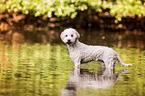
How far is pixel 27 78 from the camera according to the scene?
10320 millimetres

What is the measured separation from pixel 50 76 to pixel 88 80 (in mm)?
1060

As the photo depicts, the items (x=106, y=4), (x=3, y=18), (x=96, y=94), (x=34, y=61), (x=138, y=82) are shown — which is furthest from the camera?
(x=3, y=18)

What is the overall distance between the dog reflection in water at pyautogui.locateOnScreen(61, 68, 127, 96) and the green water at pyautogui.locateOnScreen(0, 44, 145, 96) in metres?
0.07

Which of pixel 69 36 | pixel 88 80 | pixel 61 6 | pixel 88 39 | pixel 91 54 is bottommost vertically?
pixel 88 80

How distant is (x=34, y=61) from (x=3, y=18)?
82.1 ft

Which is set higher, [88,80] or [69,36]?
[69,36]

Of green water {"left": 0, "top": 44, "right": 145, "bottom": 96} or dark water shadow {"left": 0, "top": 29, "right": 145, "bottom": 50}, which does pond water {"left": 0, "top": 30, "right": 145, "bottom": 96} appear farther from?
dark water shadow {"left": 0, "top": 29, "right": 145, "bottom": 50}

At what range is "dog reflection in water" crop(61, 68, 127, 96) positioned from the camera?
9.06m

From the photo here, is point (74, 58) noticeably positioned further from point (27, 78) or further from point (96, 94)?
point (96, 94)

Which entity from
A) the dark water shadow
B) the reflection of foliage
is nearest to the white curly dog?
the dark water shadow

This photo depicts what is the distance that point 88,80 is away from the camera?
10.2 meters

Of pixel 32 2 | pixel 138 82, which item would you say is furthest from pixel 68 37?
pixel 32 2

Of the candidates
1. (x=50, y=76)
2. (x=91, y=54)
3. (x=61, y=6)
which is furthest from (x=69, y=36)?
(x=61, y=6)

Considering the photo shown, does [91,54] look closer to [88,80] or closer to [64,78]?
[64,78]
